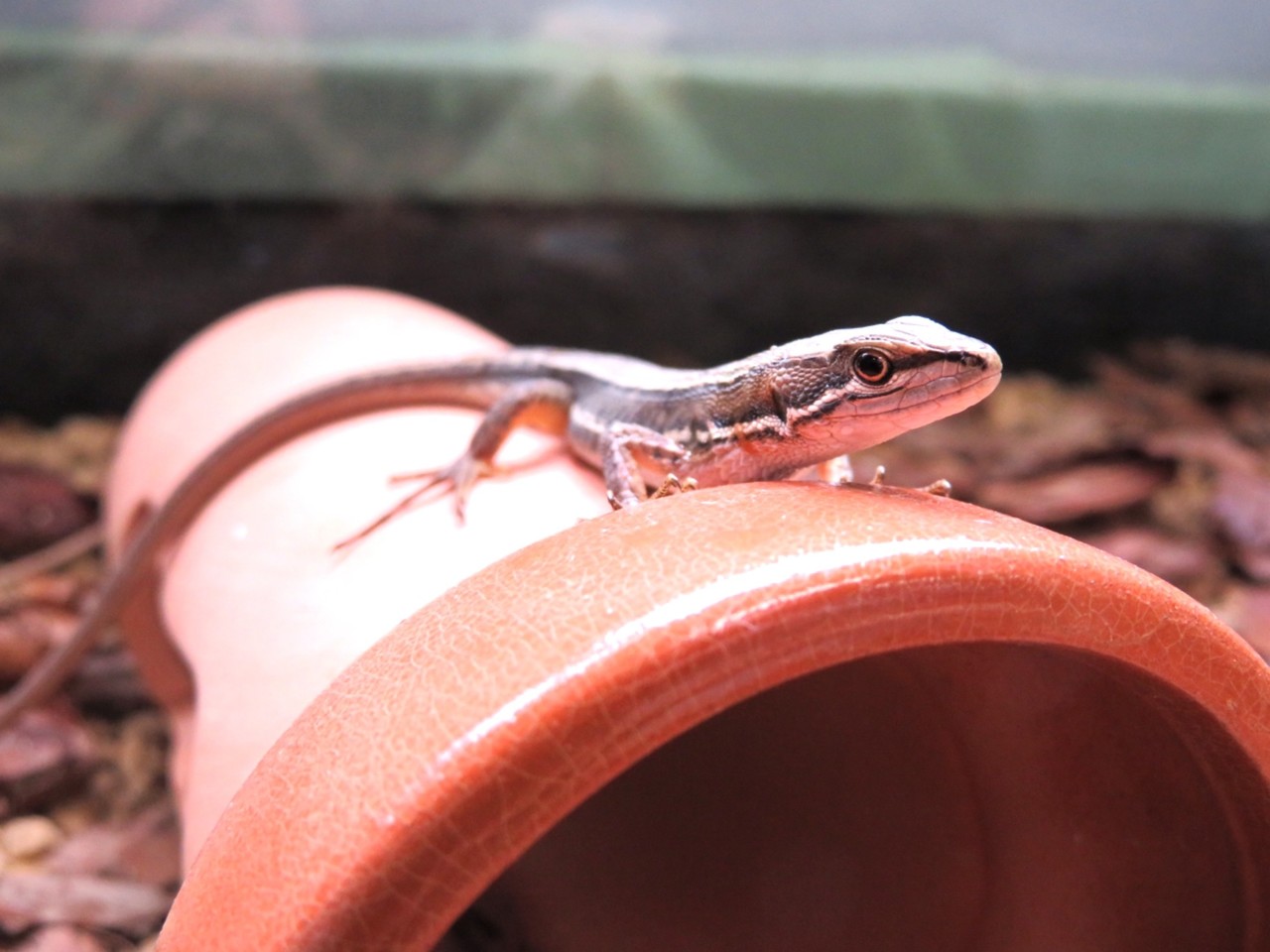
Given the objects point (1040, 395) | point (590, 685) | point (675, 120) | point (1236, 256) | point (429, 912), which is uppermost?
point (675, 120)

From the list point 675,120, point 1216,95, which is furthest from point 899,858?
point 1216,95

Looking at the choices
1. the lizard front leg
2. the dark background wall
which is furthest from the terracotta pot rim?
the dark background wall

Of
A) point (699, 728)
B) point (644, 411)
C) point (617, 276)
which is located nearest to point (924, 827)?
point (699, 728)

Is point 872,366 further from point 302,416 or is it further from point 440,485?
point 302,416

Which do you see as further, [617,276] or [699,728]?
[617,276]

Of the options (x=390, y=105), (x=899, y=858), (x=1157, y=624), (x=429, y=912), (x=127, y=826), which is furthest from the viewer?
(x=390, y=105)

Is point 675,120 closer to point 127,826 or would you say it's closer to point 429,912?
point 127,826
